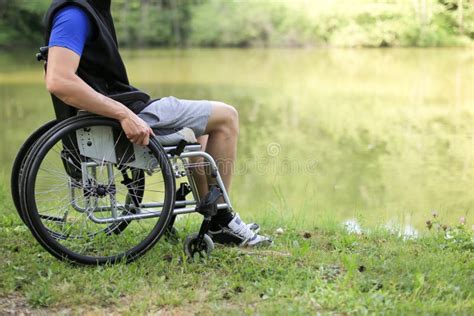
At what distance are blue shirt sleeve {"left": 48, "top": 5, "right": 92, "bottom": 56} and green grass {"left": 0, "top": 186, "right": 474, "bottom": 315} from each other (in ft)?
2.96

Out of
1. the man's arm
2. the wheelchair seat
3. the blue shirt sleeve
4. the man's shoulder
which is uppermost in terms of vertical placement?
the man's shoulder

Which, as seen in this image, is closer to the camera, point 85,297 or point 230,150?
point 85,297

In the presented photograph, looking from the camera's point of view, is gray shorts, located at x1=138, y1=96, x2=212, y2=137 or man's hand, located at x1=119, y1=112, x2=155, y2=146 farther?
gray shorts, located at x1=138, y1=96, x2=212, y2=137

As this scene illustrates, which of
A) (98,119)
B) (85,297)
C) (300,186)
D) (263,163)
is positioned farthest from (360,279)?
(263,163)

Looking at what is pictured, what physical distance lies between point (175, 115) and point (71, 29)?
574 millimetres

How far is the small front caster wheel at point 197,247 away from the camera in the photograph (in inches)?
114

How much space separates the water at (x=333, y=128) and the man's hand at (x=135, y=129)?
150cm

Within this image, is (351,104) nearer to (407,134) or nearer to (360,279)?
(407,134)

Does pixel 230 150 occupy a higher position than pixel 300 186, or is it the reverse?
pixel 230 150

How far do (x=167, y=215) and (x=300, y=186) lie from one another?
4.05 metres

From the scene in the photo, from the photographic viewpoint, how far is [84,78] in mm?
2691

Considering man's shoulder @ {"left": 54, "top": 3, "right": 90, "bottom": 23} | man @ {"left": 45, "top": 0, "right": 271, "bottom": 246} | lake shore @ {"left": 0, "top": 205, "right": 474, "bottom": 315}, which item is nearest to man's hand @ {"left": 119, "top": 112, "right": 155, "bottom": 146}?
man @ {"left": 45, "top": 0, "right": 271, "bottom": 246}

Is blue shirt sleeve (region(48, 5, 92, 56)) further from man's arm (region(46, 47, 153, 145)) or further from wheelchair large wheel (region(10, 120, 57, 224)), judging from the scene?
wheelchair large wheel (region(10, 120, 57, 224))

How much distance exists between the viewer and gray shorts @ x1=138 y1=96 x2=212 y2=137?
282 cm
